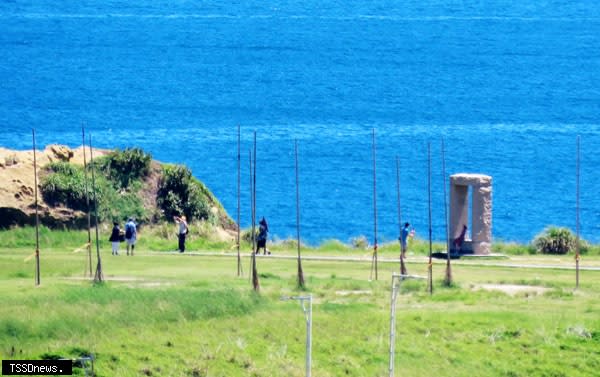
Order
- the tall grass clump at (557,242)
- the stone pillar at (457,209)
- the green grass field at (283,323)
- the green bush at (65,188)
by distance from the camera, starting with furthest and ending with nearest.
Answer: the green bush at (65,188), the tall grass clump at (557,242), the stone pillar at (457,209), the green grass field at (283,323)

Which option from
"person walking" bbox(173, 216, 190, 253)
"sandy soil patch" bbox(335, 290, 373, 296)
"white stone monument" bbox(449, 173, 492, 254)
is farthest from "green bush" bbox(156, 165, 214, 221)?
"sandy soil patch" bbox(335, 290, 373, 296)

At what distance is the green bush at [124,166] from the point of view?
205 feet

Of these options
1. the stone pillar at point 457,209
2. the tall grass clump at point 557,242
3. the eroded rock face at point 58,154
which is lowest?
the tall grass clump at point 557,242

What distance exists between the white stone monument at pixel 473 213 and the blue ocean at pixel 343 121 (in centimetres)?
3235

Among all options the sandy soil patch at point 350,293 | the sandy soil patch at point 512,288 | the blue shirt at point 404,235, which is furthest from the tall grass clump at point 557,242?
the sandy soil patch at point 350,293

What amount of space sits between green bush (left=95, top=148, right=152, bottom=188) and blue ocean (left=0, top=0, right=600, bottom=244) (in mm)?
27455

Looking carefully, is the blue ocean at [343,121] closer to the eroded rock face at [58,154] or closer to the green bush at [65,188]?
the eroded rock face at [58,154]

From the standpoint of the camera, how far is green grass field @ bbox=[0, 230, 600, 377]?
38844mm

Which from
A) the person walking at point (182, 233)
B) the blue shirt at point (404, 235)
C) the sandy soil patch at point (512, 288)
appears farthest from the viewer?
the person walking at point (182, 233)

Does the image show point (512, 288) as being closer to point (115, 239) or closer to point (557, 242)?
point (557, 242)

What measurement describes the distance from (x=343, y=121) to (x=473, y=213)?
96553mm

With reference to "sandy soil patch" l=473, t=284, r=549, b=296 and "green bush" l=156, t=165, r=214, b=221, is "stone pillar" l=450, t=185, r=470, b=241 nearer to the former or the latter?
"sandy soil patch" l=473, t=284, r=549, b=296

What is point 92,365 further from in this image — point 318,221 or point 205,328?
point 318,221

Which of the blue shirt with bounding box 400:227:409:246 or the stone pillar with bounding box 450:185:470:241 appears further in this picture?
the stone pillar with bounding box 450:185:470:241
